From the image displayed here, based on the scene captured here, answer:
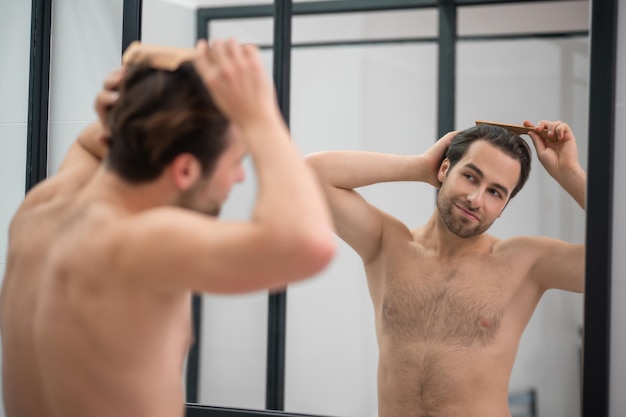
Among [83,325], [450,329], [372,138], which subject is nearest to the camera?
[83,325]

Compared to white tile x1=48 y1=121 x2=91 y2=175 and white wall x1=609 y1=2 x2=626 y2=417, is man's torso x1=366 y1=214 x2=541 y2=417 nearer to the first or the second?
white wall x1=609 y1=2 x2=626 y2=417

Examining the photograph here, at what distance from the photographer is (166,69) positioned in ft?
2.81

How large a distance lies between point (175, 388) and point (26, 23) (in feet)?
5.61

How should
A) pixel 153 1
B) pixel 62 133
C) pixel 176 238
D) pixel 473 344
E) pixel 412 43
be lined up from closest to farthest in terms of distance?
pixel 176 238
pixel 473 344
pixel 62 133
pixel 153 1
pixel 412 43

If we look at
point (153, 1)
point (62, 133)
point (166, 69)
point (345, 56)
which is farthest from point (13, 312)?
point (345, 56)

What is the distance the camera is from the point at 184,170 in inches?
33.0

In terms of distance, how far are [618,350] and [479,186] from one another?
0.50 meters

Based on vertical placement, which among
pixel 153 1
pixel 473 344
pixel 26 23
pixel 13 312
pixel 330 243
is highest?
pixel 153 1

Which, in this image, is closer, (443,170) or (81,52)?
(443,170)

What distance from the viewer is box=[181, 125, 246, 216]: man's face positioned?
853 mm

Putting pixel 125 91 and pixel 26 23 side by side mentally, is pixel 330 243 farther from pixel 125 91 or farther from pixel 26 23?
pixel 26 23

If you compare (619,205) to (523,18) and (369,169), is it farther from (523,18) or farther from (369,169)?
(523,18)

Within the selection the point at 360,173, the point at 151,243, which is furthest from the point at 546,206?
the point at 151,243

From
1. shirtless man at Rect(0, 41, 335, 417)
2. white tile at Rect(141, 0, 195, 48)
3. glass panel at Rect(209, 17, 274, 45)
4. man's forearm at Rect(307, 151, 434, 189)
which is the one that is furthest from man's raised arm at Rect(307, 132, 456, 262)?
glass panel at Rect(209, 17, 274, 45)
